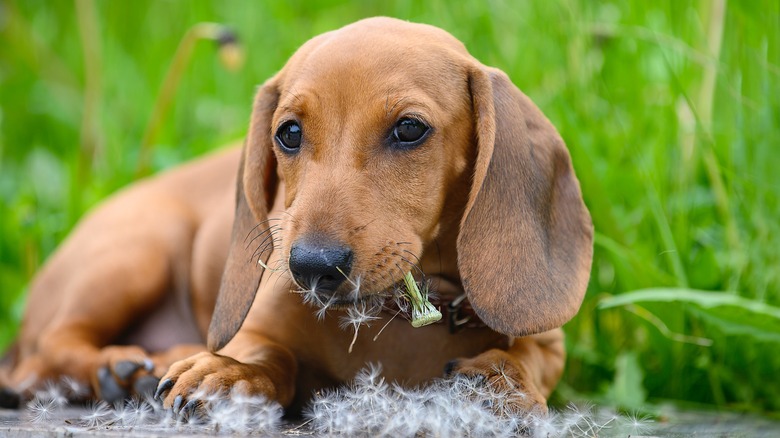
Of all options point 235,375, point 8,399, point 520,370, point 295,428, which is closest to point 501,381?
point 520,370

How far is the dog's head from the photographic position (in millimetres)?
2223

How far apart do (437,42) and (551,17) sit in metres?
1.57

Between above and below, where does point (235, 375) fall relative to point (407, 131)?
below

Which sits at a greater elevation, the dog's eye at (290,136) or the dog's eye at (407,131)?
A: the dog's eye at (407,131)

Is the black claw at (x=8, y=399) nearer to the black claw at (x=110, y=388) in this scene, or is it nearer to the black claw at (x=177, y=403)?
the black claw at (x=110, y=388)

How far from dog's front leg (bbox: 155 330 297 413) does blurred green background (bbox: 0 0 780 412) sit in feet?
3.25

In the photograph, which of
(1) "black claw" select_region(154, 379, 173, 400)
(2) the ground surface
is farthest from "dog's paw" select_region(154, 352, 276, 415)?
(2) the ground surface

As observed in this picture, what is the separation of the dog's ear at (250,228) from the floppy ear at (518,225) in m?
0.57

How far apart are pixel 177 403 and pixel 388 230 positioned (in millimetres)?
611

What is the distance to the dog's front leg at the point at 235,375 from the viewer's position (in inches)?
86.0

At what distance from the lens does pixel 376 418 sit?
2.08 m

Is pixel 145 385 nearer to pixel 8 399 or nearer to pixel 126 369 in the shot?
pixel 126 369

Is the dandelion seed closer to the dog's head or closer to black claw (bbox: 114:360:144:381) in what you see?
black claw (bbox: 114:360:144:381)

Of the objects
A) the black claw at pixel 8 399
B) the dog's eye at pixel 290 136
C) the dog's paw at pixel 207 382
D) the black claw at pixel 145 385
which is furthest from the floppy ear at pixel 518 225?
the black claw at pixel 8 399
